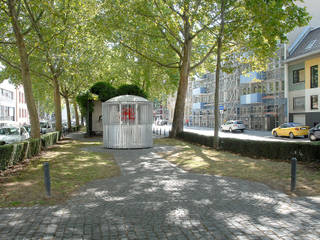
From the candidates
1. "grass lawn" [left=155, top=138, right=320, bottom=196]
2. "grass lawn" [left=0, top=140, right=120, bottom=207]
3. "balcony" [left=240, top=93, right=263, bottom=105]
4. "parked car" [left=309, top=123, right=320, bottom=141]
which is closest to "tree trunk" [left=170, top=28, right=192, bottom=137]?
"parked car" [left=309, top=123, right=320, bottom=141]

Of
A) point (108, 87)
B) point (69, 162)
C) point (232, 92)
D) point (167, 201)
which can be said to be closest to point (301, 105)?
point (232, 92)

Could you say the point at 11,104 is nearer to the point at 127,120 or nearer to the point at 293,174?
the point at 127,120

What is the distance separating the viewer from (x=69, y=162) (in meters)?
11.4

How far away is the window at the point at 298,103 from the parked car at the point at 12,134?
87.8 feet

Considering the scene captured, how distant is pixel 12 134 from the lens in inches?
688

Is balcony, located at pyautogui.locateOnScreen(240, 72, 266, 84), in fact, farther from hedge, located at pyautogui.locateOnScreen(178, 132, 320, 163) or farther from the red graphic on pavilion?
the red graphic on pavilion

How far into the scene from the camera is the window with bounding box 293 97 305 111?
103 feet

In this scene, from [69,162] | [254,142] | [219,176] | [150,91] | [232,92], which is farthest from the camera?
[232,92]

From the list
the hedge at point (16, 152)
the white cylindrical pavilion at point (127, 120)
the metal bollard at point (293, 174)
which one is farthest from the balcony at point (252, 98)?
the metal bollard at point (293, 174)

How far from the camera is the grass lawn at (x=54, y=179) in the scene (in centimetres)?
640

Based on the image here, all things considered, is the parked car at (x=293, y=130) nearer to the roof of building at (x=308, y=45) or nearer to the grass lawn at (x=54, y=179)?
the roof of building at (x=308, y=45)

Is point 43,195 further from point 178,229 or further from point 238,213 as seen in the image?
point 238,213

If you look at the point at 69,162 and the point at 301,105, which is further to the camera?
the point at 301,105

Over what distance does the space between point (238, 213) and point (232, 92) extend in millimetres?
42751
